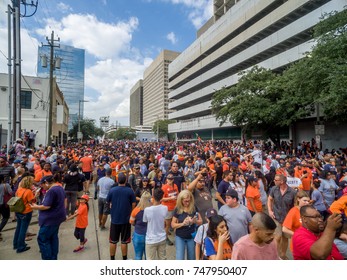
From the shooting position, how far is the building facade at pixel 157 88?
112 meters

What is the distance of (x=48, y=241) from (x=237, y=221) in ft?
11.2

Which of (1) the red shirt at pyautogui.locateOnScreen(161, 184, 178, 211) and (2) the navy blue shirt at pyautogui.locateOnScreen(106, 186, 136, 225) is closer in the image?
(2) the navy blue shirt at pyautogui.locateOnScreen(106, 186, 136, 225)

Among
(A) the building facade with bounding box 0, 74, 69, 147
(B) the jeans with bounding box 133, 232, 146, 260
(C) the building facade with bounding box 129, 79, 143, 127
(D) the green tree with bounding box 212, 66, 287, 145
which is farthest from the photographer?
(C) the building facade with bounding box 129, 79, 143, 127

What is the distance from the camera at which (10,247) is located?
4.86 meters

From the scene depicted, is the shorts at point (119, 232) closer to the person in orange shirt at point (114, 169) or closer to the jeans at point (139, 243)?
the jeans at point (139, 243)

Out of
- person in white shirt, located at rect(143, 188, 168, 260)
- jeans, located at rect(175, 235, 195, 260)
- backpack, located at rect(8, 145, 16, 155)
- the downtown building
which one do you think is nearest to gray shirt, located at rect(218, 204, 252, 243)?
jeans, located at rect(175, 235, 195, 260)

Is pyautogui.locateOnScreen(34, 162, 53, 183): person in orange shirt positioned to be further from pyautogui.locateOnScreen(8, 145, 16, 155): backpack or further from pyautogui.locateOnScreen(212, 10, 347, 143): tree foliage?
pyautogui.locateOnScreen(212, 10, 347, 143): tree foliage

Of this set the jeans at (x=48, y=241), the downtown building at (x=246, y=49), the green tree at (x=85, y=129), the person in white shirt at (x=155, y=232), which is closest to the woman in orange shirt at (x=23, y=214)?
the jeans at (x=48, y=241)

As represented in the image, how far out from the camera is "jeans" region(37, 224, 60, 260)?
12.7ft

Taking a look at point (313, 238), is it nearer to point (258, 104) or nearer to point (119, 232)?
point (119, 232)

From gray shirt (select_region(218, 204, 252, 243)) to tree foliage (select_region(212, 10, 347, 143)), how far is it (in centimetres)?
1044

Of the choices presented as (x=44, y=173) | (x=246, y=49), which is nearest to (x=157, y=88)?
(x=246, y=49)

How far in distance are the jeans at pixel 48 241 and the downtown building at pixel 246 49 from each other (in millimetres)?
22707

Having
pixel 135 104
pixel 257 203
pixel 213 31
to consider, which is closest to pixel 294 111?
pixel 257 203
